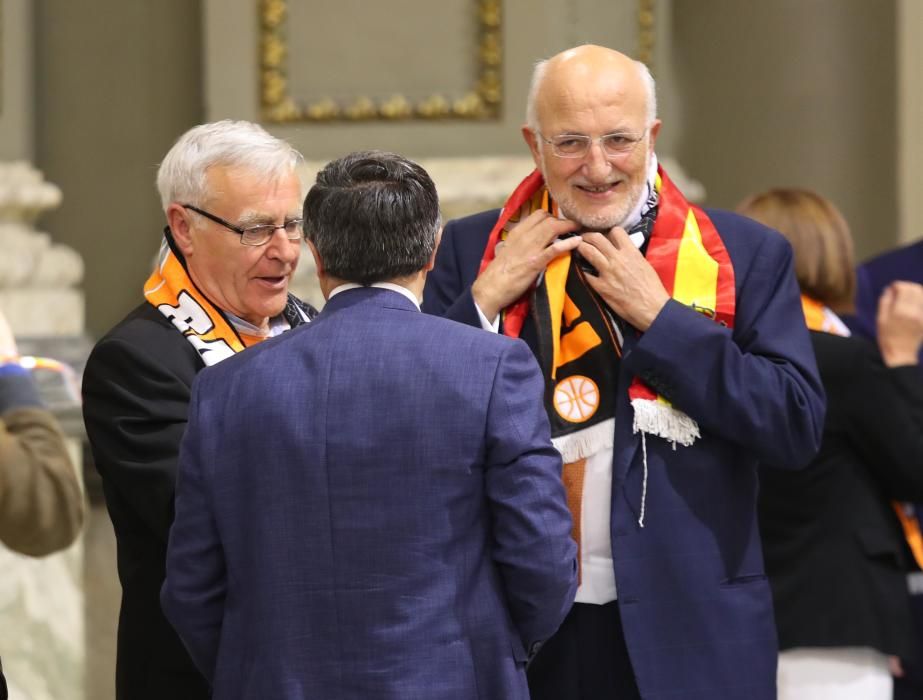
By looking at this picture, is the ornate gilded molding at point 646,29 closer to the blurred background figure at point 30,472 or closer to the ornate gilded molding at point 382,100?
the ornate gilded molding at point 382,100

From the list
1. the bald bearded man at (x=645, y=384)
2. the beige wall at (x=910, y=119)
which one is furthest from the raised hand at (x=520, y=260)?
the beige wall at (x=910, y=119)

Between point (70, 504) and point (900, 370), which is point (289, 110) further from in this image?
point (70, 504)

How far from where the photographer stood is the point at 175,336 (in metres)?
2.85

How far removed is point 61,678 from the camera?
4.34 m

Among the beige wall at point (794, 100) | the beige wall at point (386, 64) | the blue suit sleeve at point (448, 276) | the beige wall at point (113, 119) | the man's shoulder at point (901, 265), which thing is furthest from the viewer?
the beige wall at point (794, 100)

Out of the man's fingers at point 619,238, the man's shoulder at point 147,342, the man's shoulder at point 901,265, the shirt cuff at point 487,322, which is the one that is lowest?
the man's shoulder at point 901,265

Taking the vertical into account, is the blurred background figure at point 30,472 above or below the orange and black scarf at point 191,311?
below

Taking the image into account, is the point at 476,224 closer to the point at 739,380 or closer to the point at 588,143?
the point at 588,143

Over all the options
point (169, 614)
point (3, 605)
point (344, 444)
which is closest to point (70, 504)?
point (169, 614)

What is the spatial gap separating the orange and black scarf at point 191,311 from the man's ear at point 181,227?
0.10 feet

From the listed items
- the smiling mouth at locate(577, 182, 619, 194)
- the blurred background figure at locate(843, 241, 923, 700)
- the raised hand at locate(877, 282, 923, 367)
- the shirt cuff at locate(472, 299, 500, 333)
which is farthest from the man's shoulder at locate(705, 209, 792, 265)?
the blurred background figure at locate(843, 241, 923, 700)

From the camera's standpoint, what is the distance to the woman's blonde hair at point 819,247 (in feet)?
12.6

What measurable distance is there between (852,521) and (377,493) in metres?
1.76

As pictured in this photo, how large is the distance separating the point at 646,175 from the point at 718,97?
9.49 feet
